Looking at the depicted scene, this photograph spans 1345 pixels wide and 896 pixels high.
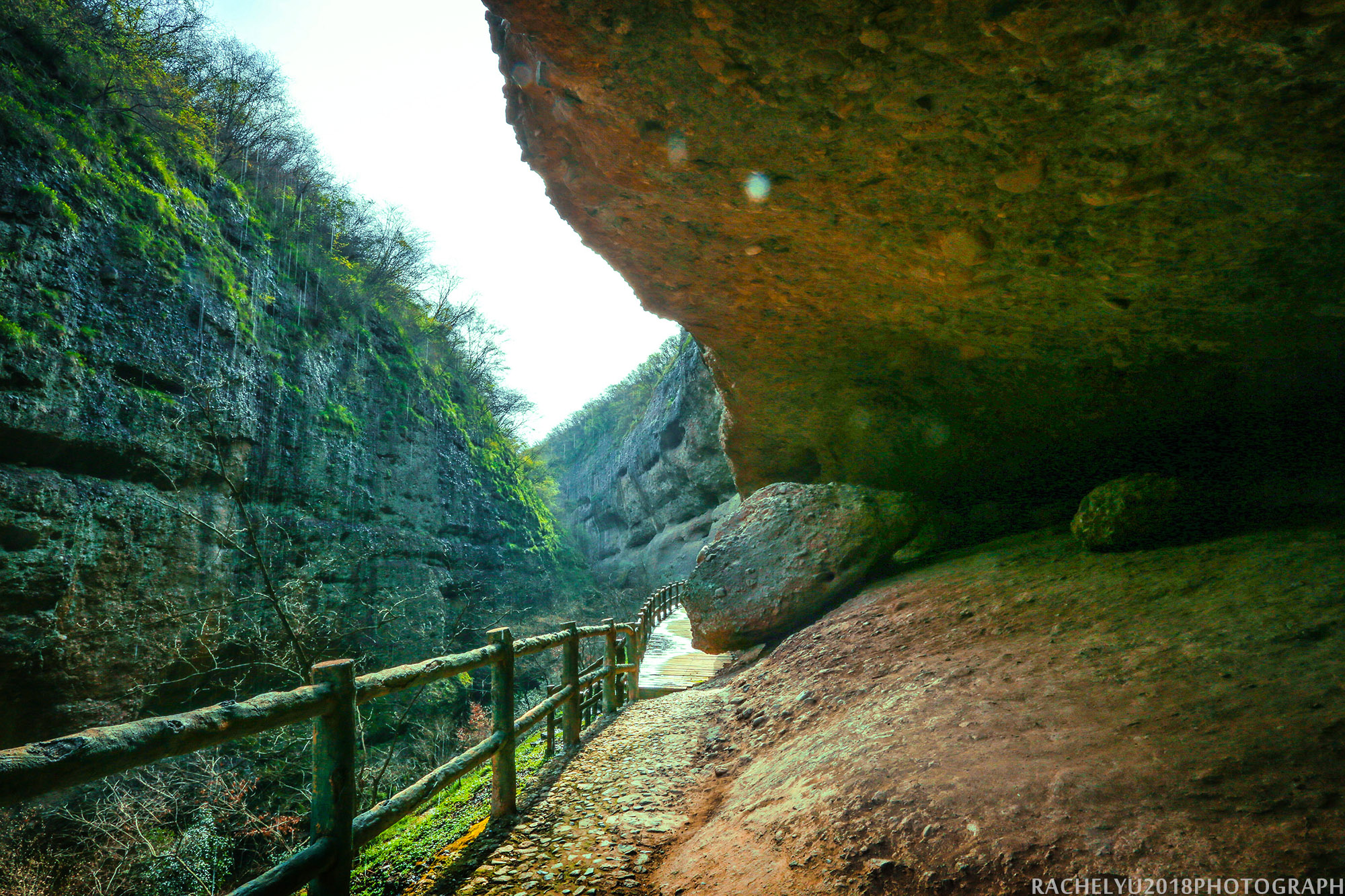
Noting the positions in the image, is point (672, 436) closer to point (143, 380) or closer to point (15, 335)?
point (143, 380)

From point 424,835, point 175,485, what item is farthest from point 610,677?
point 175,485

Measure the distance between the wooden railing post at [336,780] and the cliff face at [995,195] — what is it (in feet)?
10.6

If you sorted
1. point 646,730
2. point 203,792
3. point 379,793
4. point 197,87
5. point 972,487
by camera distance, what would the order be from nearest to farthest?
point 646,730, point 972,487, point 203,792, point 379,793, point 197,87

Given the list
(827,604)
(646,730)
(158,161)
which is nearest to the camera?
(646,730)

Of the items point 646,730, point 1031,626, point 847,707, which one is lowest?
point 646,730

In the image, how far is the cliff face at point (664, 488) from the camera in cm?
2569

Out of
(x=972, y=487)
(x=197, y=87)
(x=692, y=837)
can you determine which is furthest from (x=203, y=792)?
(x=197, y=87)

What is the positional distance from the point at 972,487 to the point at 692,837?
227 inches

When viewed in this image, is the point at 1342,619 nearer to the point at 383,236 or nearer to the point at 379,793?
the point at 379,793

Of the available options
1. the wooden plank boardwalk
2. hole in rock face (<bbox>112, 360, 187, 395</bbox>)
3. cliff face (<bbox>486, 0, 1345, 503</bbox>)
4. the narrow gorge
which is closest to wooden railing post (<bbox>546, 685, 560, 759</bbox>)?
the narrow gorge

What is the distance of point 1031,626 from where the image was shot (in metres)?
3.79

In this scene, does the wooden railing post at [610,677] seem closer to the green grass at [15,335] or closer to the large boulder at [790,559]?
the large boulder at [790,559]

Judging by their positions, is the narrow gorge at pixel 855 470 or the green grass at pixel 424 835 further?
the green grass at pixel 424 835

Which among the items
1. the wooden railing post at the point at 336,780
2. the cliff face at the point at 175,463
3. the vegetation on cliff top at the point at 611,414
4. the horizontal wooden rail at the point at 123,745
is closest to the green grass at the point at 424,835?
the wooden railing post at the point at 336,780
